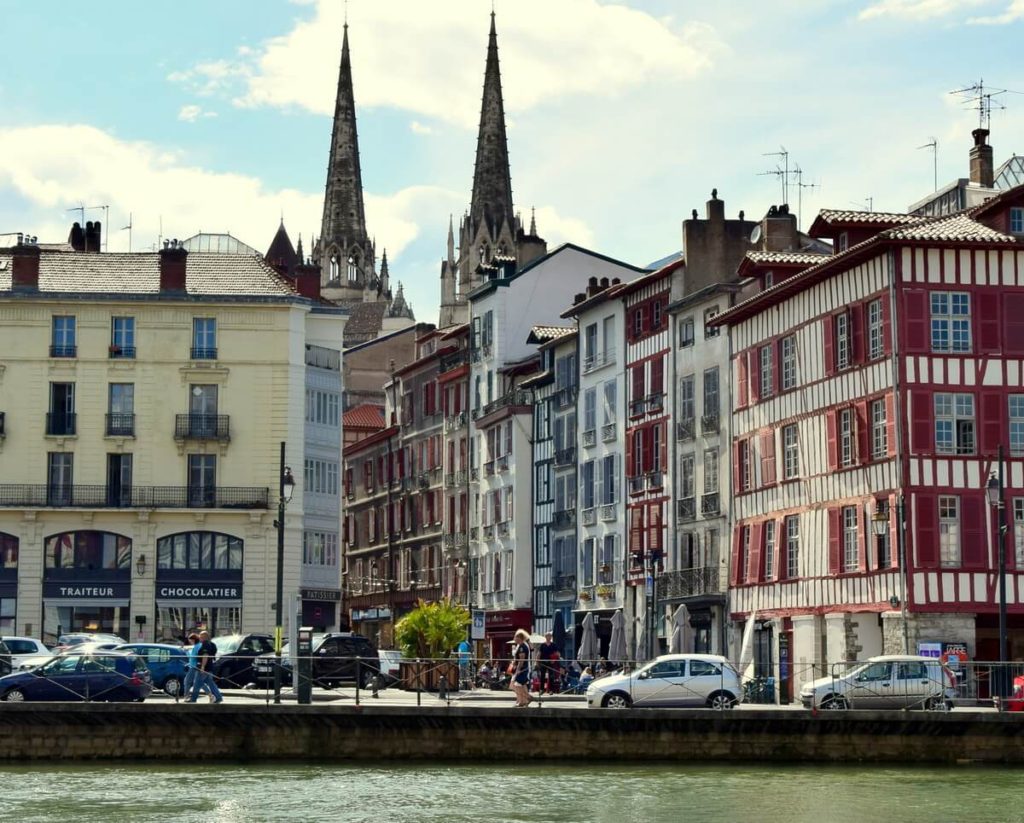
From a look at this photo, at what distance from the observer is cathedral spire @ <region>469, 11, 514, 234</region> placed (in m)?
192

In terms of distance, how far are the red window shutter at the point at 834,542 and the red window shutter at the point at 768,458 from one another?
4765 mm

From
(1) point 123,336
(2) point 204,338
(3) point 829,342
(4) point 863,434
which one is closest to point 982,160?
(3) point 829,342

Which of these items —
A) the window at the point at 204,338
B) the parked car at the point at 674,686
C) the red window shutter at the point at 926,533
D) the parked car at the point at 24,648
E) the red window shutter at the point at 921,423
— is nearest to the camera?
the parked car at the point at 674,686

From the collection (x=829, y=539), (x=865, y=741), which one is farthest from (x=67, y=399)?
(x=865, y=741)

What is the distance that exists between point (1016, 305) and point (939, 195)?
28.5 metres

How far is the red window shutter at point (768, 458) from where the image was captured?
213 ft

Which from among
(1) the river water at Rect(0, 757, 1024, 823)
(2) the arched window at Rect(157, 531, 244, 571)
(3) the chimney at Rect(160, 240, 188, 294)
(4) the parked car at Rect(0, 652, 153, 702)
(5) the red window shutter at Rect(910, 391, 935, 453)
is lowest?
(1) the river water at Rect(0, 757, 1024, 823)

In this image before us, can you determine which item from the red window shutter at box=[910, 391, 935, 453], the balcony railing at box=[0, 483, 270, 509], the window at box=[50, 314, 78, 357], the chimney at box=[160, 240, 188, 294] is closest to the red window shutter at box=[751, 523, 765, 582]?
the red window shutter at box=[910, 391, 935, 453]

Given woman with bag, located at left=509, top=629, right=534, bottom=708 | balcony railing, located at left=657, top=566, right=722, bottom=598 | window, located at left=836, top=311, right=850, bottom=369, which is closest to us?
woman with bag, located at left=509, top=629, right=534, bottom=708

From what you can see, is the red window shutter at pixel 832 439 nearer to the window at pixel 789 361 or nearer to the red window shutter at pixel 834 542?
the red window shutter at pixel 834 542

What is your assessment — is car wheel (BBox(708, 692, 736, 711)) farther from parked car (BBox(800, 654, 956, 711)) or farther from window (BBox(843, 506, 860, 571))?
window (BBox(843, 506, 860, 571))

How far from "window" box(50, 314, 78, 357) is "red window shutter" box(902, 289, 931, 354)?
35.6 m

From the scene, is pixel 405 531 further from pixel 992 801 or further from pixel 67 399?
pixel 992 801

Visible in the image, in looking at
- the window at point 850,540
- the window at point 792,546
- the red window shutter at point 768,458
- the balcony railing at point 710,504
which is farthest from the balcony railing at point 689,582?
the window at point 850,540
